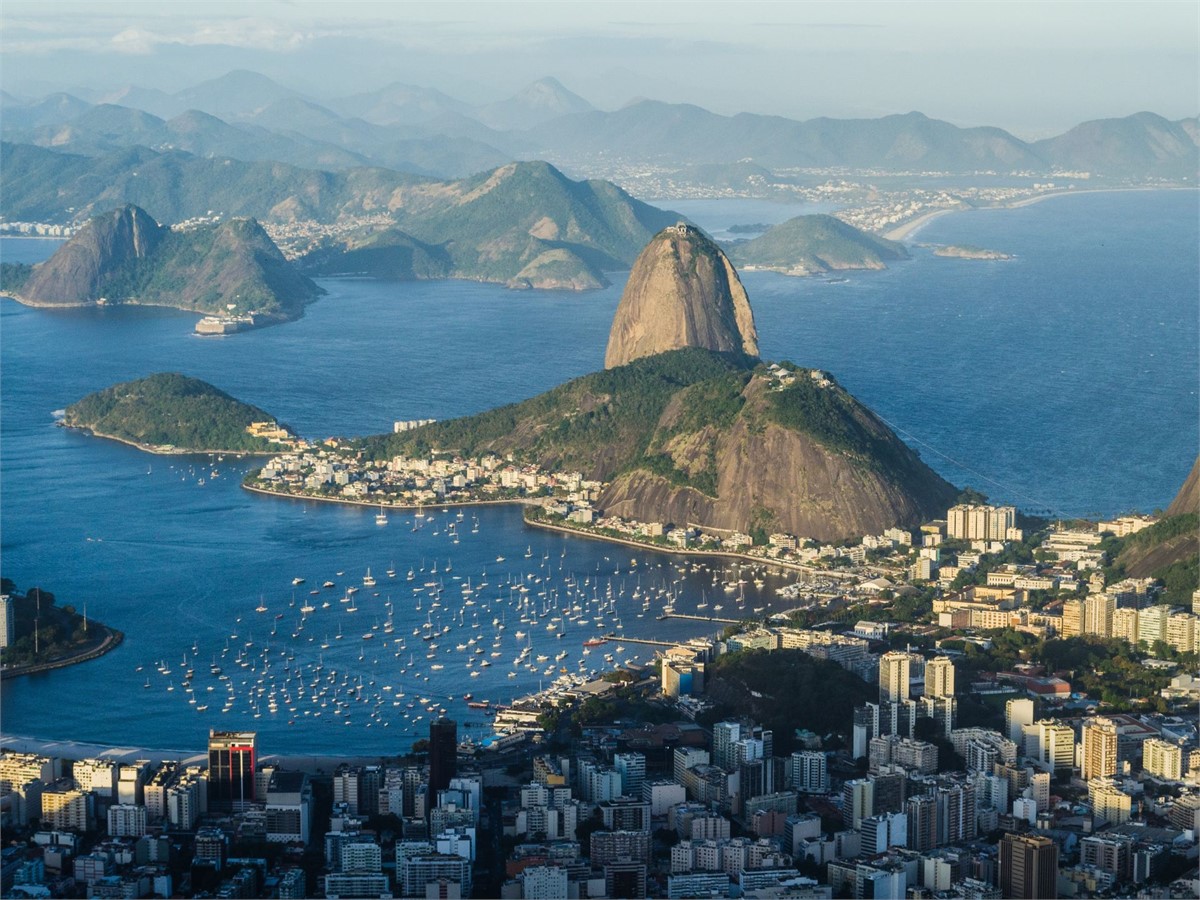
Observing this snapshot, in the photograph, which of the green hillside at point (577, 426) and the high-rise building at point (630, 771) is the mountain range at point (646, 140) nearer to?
the green hillside at point (577, 426)

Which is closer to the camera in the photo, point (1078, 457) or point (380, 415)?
point (1078, 457)

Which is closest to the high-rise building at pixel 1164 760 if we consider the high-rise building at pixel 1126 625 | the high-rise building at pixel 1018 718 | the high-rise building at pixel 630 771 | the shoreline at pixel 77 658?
the high-rise building at pixel 1018 718

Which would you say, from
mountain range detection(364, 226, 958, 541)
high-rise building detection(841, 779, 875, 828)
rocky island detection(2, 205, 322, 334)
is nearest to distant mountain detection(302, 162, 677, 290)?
rocky island detection(2, 205, 322, 334)

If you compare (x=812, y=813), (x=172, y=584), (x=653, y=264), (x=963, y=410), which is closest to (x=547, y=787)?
(x=812, y=813)

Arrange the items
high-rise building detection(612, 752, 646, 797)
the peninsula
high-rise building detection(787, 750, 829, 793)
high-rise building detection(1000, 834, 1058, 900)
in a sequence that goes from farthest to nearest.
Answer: the peninsula
high-rise building detection(787, 750, 829, 793)
high-rise building detection(612, 752, 646, 797)
high-rise building detection(1000, 834, 1058, 900)

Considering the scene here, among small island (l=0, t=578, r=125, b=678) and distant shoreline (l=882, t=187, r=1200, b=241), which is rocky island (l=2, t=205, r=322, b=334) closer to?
distant shoreline (l=882, t=187, r=1200, b=241)

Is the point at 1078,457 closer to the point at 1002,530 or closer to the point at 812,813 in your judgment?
the point at 1002,530
